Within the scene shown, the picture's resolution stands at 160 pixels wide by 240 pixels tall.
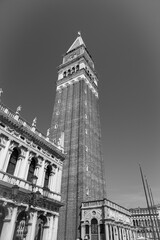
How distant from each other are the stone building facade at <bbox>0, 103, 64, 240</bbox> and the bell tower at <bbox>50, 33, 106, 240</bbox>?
30.0ft

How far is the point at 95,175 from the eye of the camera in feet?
119

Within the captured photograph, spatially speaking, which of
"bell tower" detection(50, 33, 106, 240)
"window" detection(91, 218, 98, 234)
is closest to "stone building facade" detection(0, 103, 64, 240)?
"window" detection(91, 218, 98, 234)

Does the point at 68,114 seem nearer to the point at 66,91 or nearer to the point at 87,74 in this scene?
the point at 66,91

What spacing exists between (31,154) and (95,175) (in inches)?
763

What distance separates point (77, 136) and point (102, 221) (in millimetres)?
16881

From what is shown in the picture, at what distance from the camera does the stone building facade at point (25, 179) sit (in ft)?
52.2

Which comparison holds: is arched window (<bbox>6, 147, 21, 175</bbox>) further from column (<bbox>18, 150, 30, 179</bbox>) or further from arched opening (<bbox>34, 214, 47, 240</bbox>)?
arched opening (<bbox>34, 214, 47, 240</bbox>)

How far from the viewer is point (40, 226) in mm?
19594

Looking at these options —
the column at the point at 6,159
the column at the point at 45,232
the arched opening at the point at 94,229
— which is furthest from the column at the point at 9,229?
the arched opening at the point at 94,229

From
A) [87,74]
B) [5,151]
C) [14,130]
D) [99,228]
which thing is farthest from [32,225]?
[87,74]

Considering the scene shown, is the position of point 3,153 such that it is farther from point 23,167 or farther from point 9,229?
point 9,229

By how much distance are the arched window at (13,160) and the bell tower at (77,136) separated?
→ 15214 millimetres

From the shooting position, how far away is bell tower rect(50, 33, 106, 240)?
30.0 metres

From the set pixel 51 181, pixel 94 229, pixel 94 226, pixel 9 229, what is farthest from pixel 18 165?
pixel 94 229
